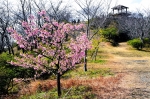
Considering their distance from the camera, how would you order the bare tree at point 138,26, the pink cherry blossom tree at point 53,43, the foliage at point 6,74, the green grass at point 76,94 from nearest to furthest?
the pink cherry blossom tree at point 53,43
the green grass at point 76,94
the foliage at point 6,74
the bare tree at point 138,26

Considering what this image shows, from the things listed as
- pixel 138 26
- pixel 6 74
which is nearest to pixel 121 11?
pixel 138 26

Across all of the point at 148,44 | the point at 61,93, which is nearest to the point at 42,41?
the point at 61,93

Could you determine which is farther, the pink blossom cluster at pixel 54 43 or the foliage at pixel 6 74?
the foliage at pixel 6 74

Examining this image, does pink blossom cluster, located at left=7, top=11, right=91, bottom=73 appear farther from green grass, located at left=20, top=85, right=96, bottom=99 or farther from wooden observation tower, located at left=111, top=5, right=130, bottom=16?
wooden observation tower, located at left=111, top=5, right=130, bottom=16

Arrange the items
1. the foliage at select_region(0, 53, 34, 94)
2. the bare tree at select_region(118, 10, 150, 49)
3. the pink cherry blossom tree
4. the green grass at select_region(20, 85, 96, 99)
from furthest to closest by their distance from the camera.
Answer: the bare tree at select_region(118, 10, 150, 49) < the foliage at select_region(0, 53, 34, 94) < the green grass at select_region(20, 85, 96, 99) < the pink cherry blossom tree

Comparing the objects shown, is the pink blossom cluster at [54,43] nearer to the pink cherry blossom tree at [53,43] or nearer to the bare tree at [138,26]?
the pink cherry blossom tree at [53,43]

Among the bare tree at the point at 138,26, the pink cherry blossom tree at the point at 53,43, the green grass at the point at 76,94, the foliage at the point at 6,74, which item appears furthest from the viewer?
the bare tree at the point at 138,26

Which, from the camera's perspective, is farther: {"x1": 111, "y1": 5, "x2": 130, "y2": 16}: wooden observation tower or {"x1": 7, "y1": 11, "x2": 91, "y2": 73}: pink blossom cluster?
{"x1": 111, "y1": 5, "x2": 130, "y2": 16}: wooden observation tower

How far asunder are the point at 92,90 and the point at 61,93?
152cm

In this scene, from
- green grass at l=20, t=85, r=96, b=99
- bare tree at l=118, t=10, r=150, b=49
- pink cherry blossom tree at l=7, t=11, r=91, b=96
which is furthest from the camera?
bare tree at l=118, t=10, r=150, b=49

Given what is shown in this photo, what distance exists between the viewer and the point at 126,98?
9.53m

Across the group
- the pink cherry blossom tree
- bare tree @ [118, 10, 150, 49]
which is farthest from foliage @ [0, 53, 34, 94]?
bare tree @ [118, 10, 150, 49]

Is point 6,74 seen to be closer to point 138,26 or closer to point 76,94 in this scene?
point 76,94

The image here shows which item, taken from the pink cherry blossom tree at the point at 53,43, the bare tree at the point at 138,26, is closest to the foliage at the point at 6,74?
the pink cherry blossom tree at the point at 53,43
